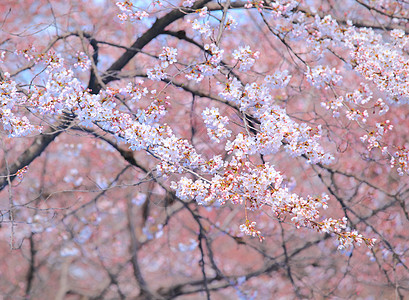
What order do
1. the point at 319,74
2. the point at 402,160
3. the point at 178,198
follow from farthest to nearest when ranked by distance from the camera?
the point at 178,198, the point at 402,160, the point at 319,74

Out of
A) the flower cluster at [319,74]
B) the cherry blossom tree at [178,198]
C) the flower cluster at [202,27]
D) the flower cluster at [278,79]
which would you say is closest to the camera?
the flower cluster at [202,27]

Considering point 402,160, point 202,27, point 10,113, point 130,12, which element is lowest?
point 402,160

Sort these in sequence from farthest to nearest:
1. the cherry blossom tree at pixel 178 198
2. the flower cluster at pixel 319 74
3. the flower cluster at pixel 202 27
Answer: the cherry blossom tree at pixel 178 198, the flower cluster at pixel 319 74, the flower cluster at pixel 202 27

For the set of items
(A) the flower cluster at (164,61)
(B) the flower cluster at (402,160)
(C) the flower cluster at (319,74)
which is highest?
(C) the flower cluster at (319,74)

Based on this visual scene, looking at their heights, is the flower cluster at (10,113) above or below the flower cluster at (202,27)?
below

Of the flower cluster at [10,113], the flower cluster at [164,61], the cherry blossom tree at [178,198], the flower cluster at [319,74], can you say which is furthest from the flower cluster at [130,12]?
the flower cluster at [319,74]

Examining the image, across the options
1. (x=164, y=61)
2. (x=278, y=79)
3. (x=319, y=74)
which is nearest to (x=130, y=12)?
(x=164, y=61)

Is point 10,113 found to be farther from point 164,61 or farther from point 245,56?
point 245,56

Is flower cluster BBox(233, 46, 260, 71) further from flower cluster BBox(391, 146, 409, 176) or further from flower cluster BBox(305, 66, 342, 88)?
flower cluster BBox(391, 146, 409, 176)

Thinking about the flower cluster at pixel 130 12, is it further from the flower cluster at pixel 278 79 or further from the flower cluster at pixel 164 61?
the flower cluster at pixel 278 79

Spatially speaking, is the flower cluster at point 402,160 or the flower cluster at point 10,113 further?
the flower cluster at point 402,160

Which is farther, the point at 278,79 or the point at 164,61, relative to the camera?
the point at 278,79

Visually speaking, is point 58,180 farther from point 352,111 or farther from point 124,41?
point 352,111

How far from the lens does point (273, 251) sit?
23.0 feet
